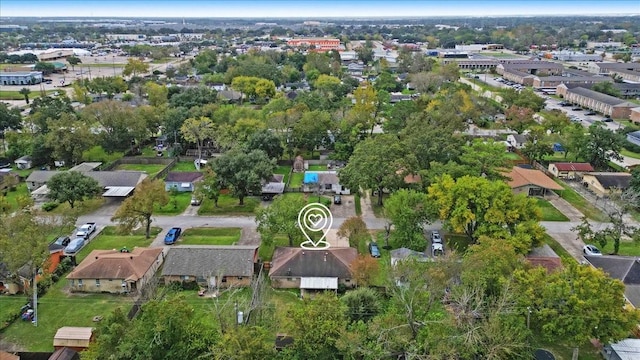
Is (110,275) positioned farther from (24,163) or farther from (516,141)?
(516,141)

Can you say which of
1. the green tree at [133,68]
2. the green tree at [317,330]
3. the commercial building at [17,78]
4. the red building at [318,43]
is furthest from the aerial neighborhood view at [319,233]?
the red building at [318,43]

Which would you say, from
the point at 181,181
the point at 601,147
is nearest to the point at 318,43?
the point at 601,147

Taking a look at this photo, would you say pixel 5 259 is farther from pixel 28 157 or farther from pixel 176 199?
pixel 28 157

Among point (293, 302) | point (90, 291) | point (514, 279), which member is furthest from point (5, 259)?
point (514, 279)

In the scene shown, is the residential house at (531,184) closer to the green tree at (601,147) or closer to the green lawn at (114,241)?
the green tree at (601,147)

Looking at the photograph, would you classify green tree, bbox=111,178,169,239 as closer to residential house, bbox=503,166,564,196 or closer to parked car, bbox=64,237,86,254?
parked car, bbox=64,237,86,254
